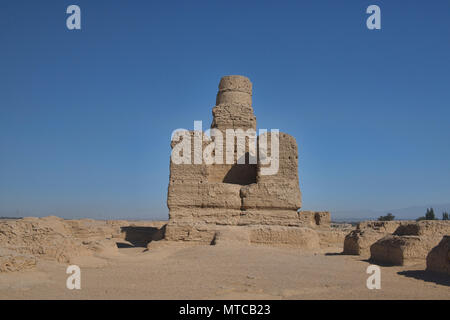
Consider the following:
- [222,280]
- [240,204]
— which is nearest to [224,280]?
[222,280]

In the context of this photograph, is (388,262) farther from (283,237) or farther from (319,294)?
(319,294)

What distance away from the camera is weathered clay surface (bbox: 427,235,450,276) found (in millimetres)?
7391

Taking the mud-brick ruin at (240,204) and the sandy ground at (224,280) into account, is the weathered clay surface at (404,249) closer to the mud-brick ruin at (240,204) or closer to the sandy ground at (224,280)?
the sandy ground at (224,280)

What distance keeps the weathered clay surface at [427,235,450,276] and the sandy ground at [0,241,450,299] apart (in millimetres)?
284

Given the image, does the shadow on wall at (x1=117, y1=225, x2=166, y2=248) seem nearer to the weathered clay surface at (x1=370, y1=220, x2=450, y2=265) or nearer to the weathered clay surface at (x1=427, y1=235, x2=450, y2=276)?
the weathered clay surface at (x1=370, y1=220, x2=450, y2=265)

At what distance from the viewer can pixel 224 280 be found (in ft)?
22.0

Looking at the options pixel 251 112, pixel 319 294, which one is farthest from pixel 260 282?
pixel 251 112

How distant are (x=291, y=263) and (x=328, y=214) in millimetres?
14323

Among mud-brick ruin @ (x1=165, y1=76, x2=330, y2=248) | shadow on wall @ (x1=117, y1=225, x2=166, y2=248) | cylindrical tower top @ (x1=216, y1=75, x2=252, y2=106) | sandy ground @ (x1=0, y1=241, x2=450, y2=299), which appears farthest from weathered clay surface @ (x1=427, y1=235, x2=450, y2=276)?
shadow on wall @ (x1=117, y1=225, x2=166, y2=248)

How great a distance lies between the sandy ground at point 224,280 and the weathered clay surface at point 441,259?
0.28 meters

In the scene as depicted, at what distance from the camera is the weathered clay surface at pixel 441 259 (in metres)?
7.39

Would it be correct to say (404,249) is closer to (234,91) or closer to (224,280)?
(224,280)

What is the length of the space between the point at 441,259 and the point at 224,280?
4.60 meters

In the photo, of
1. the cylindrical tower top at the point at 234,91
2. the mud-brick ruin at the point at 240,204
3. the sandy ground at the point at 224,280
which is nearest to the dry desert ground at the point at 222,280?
the sandy ground at the point at 224,280
